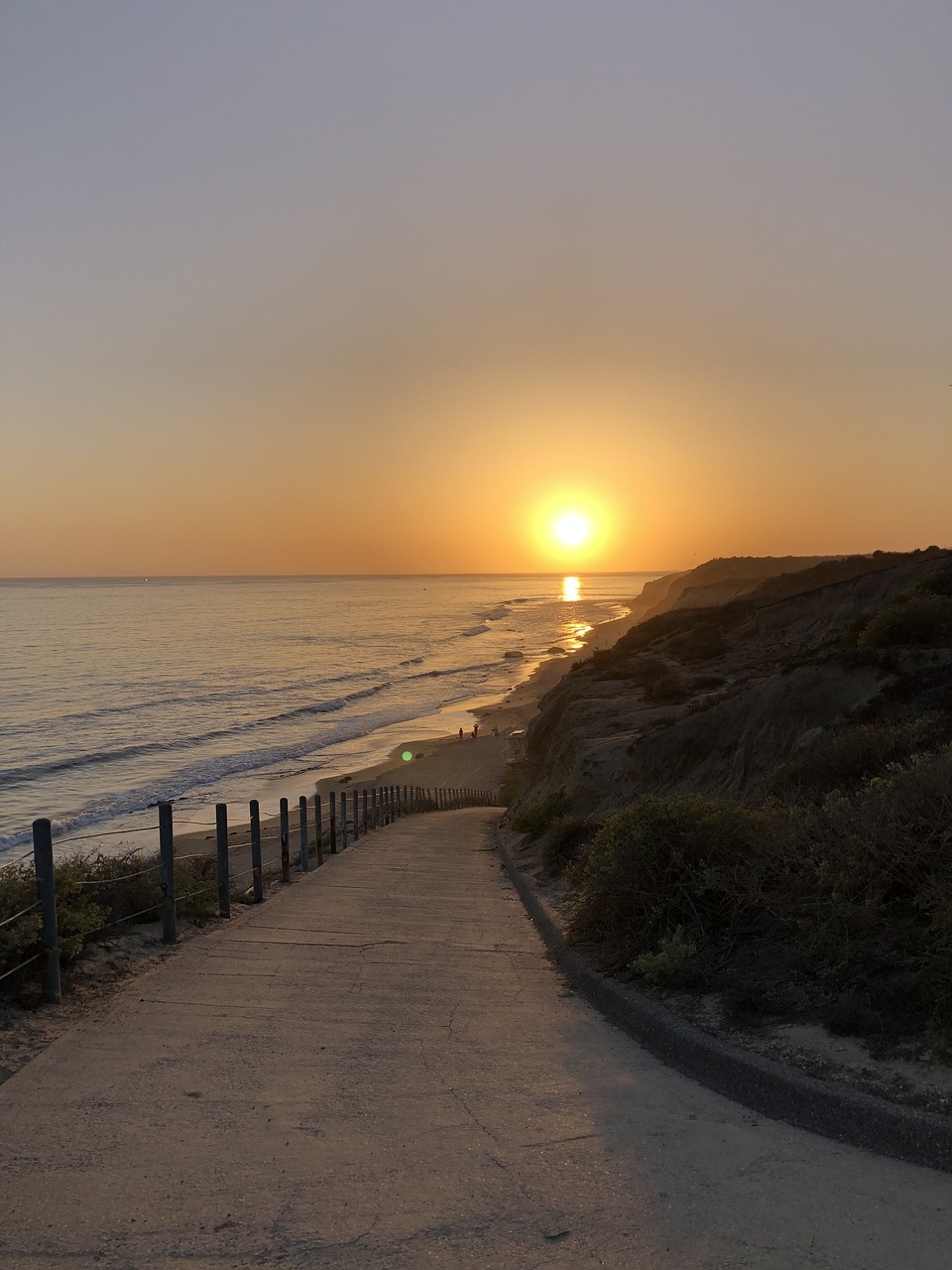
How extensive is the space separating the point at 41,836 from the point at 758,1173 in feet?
15.4

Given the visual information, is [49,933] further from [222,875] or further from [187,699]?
[187,699]

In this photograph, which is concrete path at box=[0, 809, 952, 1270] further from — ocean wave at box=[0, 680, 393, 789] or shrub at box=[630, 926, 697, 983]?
ocean wave at box=[0, 680, 393, 789]

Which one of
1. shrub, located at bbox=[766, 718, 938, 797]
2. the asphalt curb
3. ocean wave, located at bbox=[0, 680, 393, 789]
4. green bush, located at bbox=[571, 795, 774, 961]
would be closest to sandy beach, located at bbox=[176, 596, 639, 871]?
ocean wave, located at bbox=[0, 680, 393, 789]

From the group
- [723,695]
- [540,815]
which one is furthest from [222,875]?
[723,695]

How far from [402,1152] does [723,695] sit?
1659cm

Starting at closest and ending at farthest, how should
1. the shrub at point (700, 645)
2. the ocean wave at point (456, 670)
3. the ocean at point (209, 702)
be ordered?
the shrub at point (700, 645) < the ocean at point (209, 702) < the ocean wave at point (456, 670)

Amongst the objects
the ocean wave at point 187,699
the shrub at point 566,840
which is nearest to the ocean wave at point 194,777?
the ocean wave at point 187,699

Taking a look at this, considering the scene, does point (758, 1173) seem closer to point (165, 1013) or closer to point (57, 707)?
point (165, 1013)

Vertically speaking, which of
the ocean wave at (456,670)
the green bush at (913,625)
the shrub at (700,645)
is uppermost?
the green bush at (913,625)

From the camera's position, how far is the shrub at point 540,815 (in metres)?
17.3

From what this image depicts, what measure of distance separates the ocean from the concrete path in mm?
23881

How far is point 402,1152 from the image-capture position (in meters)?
4.25

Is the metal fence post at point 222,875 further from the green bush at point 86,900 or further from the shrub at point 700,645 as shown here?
the shrub at point 700,645

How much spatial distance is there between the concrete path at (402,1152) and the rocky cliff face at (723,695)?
9.28 meters
